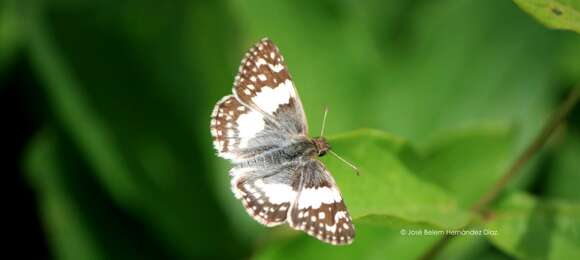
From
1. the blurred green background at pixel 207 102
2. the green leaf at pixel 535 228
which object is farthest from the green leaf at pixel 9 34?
the green leaf at pixel 535 228

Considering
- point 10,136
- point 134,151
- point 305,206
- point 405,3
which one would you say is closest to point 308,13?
point 405,3

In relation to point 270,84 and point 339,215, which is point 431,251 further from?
A: point 270,84

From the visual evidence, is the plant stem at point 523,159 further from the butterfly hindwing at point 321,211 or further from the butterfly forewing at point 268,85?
the butterfly forewing at point 268,85

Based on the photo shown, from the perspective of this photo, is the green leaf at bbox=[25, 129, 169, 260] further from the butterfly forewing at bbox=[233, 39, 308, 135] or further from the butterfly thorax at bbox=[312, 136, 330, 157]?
the butterfly thorax at bbox=[312, 136, 330, 157]

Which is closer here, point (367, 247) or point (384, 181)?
point (384, 181)

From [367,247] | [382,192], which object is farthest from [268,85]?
[367,247]

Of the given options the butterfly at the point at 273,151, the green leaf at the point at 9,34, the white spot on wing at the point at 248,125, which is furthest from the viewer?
the green leaf at the point at 9,34

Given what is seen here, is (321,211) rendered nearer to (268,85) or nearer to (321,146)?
(321,146)

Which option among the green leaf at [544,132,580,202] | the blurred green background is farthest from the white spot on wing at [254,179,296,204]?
the green leaf at [544,132,580,202]
